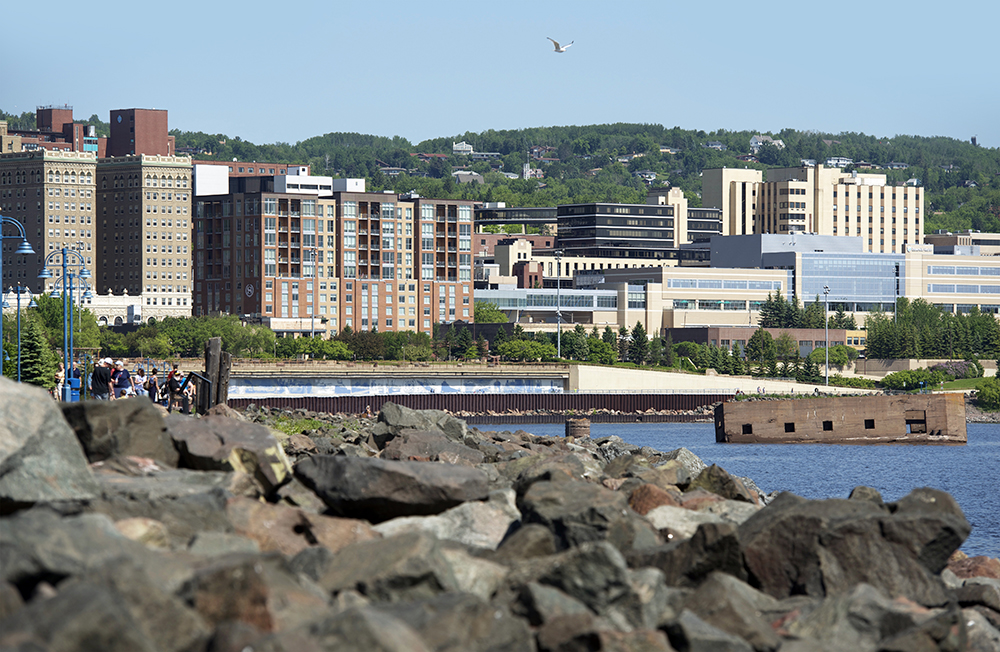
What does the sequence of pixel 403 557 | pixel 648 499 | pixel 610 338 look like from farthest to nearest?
pixel 610 338 → pixel 648 499 → pixel 403 557

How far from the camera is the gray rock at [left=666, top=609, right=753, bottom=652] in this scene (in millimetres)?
12477

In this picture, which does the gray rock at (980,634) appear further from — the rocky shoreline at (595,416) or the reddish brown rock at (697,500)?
the rocky shoreline at (595,416)

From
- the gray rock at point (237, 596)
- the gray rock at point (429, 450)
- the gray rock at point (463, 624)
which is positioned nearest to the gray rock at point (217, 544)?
the gray rock at point (237, 596)

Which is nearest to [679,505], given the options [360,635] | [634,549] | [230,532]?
[634,549]

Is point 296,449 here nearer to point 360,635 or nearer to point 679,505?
point 679,505

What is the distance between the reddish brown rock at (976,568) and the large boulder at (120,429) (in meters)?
12.4

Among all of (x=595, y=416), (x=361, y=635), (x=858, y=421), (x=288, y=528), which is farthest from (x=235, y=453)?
(x=595, y=416)

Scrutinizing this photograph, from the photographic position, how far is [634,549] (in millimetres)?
15883

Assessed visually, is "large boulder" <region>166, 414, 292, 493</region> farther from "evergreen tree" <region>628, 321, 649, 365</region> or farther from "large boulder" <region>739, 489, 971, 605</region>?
"evergreen tree" <region>628, 321, 649, 365</region>

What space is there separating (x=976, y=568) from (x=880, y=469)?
138 ft

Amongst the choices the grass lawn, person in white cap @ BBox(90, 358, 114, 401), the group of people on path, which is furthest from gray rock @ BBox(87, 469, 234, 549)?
the grass lawn

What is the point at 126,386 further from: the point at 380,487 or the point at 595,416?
the point at 595,416

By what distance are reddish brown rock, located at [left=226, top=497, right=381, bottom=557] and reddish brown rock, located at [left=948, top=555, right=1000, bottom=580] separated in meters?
11.3

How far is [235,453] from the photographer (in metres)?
17.8
